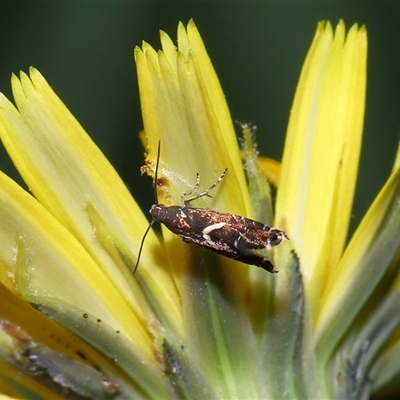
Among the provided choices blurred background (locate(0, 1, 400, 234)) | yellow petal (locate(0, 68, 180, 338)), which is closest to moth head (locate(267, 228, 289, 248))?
yellow petal (locate(0, 68, 180, 338))

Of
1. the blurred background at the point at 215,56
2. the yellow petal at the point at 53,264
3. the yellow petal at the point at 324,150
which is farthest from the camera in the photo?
the blurred background at the point at 215,56

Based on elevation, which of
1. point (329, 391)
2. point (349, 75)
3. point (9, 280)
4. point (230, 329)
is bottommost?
point (329, 391)

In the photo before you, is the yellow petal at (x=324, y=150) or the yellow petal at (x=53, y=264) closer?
the yellow petal at (x=53, y=264)

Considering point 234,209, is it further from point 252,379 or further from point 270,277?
point 252,379

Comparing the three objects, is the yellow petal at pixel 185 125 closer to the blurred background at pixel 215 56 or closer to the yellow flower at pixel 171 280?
the yellow flower at pixel 171 280

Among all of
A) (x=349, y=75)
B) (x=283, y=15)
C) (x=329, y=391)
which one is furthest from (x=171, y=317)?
(x=283, y=15)

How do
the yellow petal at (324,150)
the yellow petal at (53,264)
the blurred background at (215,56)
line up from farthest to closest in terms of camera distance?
the blurred background at (215,56) < the yellow petal at (324,150) < the yellow petal at (53,264)

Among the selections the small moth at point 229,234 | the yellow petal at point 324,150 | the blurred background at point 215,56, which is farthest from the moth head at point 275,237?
the blurred background at point 215,56
